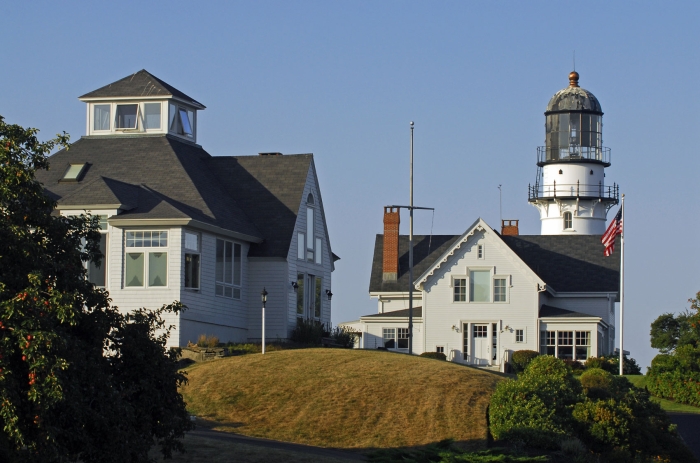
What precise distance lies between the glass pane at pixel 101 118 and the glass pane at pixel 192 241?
8996 mm

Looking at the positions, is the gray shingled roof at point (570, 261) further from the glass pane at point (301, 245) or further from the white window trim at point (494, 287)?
the glass pane at point (301, 245)

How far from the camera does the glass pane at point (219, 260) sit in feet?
128

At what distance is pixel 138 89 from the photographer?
1710 inches

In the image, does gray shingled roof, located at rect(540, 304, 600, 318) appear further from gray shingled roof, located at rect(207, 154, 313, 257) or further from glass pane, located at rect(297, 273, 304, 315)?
gray shingled roof, located at rect(207, 154, 313, 257)

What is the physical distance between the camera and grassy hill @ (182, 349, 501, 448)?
26.1m

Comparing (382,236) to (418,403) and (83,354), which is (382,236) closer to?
(418,403)

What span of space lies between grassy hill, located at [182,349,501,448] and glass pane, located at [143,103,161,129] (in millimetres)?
14030

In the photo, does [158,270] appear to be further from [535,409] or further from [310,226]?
[535,409]

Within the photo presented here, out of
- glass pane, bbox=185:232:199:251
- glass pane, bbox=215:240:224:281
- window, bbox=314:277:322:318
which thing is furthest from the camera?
window, bbox=314:277:322:318

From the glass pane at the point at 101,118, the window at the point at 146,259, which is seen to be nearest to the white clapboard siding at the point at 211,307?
the window at the point at 146,259

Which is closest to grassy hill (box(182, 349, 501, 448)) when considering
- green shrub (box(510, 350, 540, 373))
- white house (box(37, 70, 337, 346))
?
white house (box(37, 70, 337, 346))

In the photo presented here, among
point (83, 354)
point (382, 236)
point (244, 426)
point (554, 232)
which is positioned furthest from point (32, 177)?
point (554, 232)

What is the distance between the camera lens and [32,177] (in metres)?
16.3

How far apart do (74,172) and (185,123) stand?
5904mm
